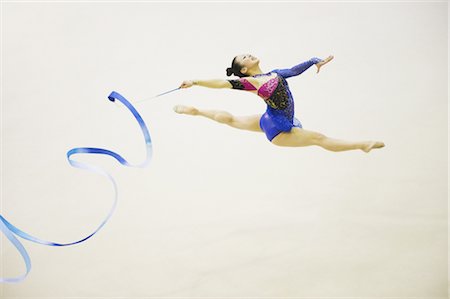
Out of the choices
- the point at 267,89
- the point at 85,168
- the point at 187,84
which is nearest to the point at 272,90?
the point at 267,89

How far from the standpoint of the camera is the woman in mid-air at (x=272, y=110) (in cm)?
238

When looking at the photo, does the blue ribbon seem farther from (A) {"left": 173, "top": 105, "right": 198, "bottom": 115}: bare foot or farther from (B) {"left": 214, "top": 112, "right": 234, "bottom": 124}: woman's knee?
(B) {"left": 214, "top": 112, "right": 234, "bottom": 124}: woman's knee

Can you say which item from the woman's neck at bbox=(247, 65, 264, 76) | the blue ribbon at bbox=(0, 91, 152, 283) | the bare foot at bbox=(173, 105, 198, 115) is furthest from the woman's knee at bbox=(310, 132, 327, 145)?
the blue ribbon at bbox=(0, 91, 152, 283)

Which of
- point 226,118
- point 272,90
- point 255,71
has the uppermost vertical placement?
point 255,71

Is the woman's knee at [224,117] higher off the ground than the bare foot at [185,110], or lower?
lower

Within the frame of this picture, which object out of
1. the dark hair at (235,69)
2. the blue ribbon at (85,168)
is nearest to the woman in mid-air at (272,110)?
the dark hair at (235,69)

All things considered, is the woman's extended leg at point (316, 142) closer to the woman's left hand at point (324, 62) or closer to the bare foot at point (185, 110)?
the woman's left hand at point (324, 62)

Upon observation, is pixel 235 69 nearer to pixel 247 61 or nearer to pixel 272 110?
pixel 247 61

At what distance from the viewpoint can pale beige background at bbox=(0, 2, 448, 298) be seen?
2422 mm

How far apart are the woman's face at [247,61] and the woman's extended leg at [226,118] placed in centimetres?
29

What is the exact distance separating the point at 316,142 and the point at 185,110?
0.77m

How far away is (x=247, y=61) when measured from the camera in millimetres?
2418

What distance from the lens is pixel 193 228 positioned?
7.95 ft

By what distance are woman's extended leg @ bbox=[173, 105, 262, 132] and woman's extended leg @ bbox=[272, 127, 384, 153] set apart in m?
0.15
